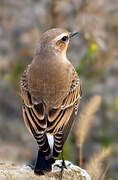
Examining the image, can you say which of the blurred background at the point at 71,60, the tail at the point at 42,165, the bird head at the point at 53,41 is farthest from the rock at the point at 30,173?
the blurred background at the point at 71,60

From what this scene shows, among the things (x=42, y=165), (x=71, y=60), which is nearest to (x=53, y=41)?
(x=42, y=165)

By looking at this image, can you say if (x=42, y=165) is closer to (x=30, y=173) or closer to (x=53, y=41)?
(x=30, y=173)

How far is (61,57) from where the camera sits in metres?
6.65

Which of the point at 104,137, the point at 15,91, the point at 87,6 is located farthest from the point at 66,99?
the point at 104,137

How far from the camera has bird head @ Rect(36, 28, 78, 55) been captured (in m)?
6.52

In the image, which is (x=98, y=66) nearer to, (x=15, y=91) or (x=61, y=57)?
(x=15, y=91)

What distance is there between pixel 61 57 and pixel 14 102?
13.4 ft

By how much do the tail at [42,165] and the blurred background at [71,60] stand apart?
202 centimetres

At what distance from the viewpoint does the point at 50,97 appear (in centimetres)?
611

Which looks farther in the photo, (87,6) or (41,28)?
(41,28)

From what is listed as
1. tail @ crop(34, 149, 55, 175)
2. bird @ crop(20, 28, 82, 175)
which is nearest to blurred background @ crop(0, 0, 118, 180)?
bird @ crop(20, 28, 82, 175)

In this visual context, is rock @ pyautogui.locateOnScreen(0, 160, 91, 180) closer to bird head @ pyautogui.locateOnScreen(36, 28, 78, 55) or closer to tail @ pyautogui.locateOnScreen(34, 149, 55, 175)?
A: tail @ pyautogui.locateOnScreen(34, 149, 55, 175)

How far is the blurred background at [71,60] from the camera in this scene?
8219mm

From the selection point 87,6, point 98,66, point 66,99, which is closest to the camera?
point 66,99
